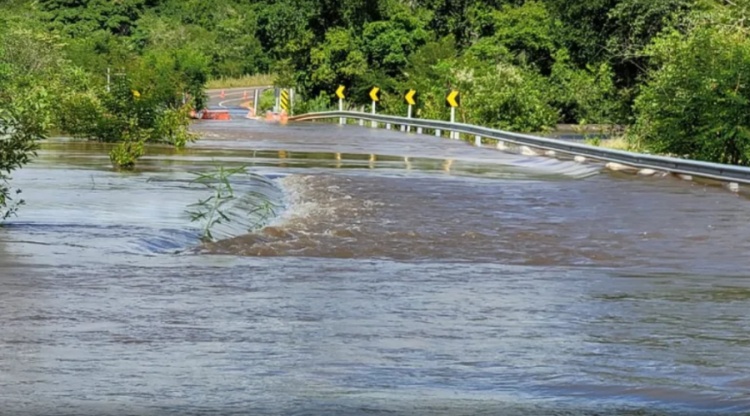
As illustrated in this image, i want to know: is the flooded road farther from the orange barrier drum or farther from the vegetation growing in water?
the orange barrier drum

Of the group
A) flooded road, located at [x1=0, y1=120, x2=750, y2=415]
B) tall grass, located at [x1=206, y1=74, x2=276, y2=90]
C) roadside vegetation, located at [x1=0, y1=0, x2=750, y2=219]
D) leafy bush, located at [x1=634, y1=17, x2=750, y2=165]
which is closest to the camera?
flooded road, located at [x1=0, y1=120, x2=750, y2=415]

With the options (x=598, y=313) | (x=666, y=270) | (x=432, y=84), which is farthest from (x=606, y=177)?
(x=432, y=84)

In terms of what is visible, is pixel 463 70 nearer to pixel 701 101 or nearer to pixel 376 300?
pixel 701 101

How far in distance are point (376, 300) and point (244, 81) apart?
106 meters

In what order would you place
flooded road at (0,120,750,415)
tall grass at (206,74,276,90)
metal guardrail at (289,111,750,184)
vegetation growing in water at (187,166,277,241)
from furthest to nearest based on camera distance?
tall grass at (206,74,276,90) < metal guardrail at (289,111,750,184) < vegetation growing in water at (187,166,277,241) < flooded road at (0,120,750,415)

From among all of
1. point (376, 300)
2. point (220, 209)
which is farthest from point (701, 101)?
point (376, 300)

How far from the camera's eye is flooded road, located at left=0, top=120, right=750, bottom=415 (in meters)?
8.56

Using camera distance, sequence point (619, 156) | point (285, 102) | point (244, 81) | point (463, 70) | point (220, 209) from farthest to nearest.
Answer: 1. point (244, 81)
2. point (285, 102)
3. point (463, 70)
4. point (619, 156)
5. point (220, 209)

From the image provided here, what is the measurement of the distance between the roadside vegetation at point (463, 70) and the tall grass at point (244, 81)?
22787mm

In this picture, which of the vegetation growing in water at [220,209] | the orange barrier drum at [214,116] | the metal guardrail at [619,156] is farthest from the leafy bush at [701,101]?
the orange barrier drum at [214,116]

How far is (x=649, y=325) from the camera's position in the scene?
11211mm

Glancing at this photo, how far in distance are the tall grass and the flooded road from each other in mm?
91892

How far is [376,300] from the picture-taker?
1233cm

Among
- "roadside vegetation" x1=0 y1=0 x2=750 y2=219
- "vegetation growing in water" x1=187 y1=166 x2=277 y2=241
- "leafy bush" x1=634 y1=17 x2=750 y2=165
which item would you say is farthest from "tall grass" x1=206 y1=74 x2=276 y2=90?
"vegetation growing in water" x1=187 y1=166 x2=277 y2=241
